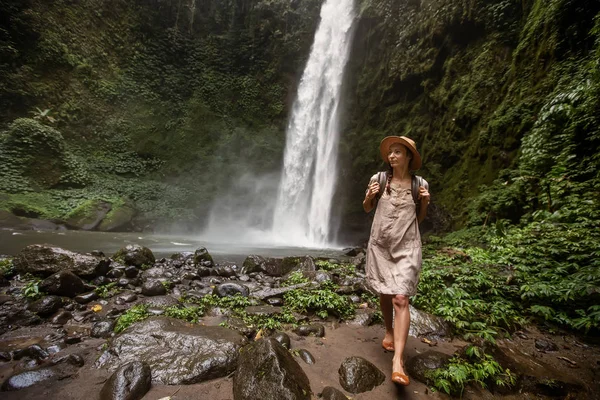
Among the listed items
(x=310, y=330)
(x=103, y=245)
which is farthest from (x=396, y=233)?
(x=103, y=245)

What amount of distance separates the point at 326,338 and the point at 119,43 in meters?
24.9

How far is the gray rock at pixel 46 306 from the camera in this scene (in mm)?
2908

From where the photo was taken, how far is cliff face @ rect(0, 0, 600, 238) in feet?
19.9

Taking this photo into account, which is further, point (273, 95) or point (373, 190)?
point (273, 95)

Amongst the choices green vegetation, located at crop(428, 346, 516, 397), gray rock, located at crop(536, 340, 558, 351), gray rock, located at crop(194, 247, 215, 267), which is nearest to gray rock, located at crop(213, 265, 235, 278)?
gray rock, located at crop(194, 247, 215, 267)

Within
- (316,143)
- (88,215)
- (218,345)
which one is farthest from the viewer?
(316,143)

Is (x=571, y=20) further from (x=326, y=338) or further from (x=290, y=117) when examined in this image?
(x=290, y=117)

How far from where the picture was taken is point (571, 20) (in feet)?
19.7

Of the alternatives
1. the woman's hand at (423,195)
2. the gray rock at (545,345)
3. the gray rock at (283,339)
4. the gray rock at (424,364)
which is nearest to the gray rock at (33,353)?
the gray rock at (283,339)

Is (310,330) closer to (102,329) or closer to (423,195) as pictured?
(423,195)

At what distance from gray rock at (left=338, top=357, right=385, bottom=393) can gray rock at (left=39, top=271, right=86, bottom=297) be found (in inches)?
140

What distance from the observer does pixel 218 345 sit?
2.24 metres

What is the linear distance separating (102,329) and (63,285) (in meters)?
1.41

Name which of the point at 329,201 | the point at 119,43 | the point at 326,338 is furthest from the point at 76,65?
the point at 326,338
